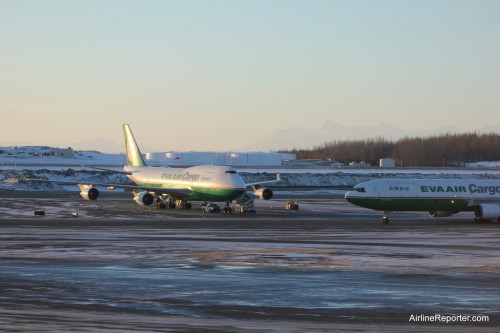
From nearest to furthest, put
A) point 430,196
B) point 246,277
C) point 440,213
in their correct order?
1. point 246,277
2. point 430,196
3. point 440,213

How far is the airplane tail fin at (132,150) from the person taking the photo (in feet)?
283

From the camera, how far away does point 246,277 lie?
2719cm

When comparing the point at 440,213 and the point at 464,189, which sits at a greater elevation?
the point at 464,189

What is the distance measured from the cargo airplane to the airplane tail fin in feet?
13.8

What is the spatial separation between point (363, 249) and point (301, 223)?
17851mm

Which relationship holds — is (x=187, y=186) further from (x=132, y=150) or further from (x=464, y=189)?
(x=464, y=189)

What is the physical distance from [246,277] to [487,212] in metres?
35.7

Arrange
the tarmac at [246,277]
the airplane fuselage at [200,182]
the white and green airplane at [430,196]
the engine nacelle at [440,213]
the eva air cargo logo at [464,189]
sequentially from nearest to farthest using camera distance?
the tarmac at [246,277] < the white and green airplane at [430,196] < the eva air cargo logo at [464,189] < the engine nacelle at [440,213] < the airplane fuselage at [200,182]

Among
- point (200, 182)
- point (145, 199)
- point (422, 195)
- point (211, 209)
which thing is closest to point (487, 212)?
point (422, 195)

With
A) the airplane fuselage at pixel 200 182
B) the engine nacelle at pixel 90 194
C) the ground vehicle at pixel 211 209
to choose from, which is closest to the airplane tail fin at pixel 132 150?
the airplane fuselage at pixel 200 182

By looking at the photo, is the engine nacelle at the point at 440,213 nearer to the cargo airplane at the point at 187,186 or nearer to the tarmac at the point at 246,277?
the tarmac at the point at 246,277

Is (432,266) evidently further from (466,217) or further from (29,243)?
(466,217)

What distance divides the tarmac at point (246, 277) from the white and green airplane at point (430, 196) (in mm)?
5862

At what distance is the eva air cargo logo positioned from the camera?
198ft
